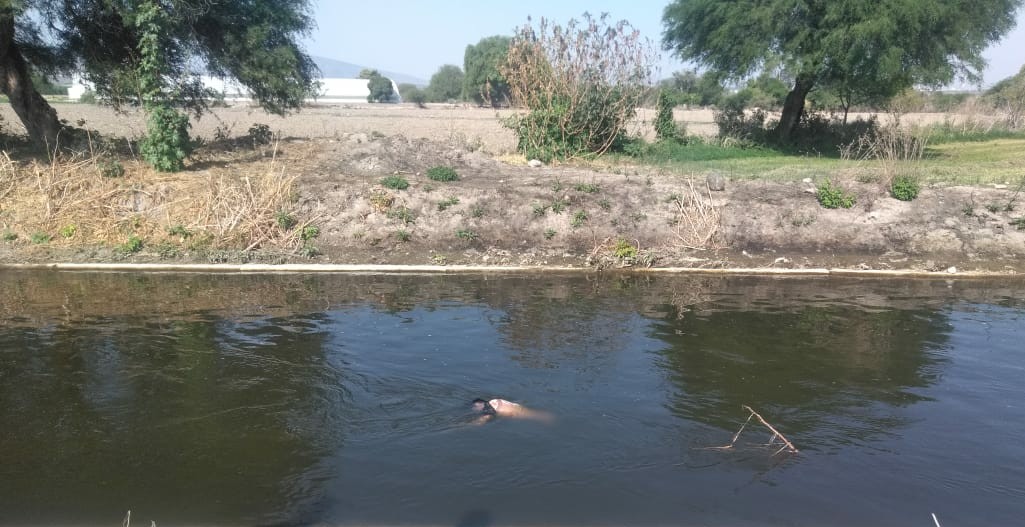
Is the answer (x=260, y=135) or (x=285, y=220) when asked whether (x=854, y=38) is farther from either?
(x=260, y=135)

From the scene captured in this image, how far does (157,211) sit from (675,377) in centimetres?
1151

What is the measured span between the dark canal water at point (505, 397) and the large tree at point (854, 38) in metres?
10.4

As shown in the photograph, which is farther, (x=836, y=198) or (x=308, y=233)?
(x=836, y=198)

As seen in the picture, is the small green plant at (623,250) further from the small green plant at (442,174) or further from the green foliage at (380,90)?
the green foliage at (380,90)

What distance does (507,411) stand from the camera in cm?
730

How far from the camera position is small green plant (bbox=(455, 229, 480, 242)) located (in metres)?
14.7

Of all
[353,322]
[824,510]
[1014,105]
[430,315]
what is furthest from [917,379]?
[1014,105]

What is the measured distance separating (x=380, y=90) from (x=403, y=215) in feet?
301

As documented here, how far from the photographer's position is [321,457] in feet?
21.2

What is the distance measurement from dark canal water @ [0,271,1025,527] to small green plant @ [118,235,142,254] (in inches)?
70.3

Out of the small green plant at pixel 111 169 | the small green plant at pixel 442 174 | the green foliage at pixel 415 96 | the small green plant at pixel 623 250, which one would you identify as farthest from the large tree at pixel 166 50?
the green foliage at pixel 415 96

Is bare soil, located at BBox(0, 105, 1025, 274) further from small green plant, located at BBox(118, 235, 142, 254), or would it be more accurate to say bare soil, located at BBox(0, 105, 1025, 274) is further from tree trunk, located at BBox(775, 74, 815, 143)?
tree trunk, located at BBox(775, 74, 815, 143)

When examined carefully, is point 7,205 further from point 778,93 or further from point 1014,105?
point 1014,105

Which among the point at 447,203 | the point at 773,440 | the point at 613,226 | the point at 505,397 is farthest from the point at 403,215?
the point at 773,440
